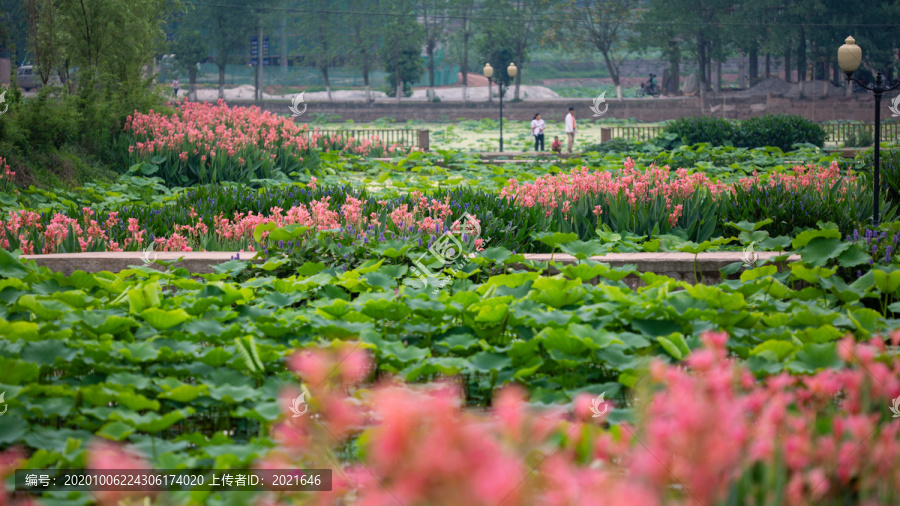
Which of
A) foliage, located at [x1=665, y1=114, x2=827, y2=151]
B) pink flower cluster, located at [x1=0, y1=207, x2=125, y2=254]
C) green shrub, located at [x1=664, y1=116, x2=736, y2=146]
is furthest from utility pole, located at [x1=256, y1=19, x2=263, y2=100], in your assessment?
pink flower cluster, located at [x1=0, y1=207, x2=125, y2=254]

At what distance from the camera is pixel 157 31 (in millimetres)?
16688

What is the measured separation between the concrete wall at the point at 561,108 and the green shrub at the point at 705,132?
18945mm

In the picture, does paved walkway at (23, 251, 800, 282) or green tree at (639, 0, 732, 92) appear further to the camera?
green tree at (639, 0, 732, 92)

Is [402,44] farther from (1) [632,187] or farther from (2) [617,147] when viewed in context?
(1) [632,187]

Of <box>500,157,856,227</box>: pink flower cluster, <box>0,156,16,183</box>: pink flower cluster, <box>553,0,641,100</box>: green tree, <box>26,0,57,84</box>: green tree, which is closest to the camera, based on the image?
<box>500,157,856,227</box>: pink flower cluster

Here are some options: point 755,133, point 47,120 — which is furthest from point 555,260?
point 755,133

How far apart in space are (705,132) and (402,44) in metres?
26.2

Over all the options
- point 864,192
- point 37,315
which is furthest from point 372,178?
point 37,315

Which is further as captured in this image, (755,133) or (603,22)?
(603,22)

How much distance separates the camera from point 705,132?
65.7 ft

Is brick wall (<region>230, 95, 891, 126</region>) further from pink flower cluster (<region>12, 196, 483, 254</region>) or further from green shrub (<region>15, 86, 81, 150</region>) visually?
pink flower cluster (<region>12, 196, 483, 254</region>)

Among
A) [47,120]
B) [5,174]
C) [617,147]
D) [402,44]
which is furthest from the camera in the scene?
[402,44]

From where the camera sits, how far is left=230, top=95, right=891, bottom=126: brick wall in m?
38.0

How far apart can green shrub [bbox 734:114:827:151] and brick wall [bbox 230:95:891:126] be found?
18.0 m
